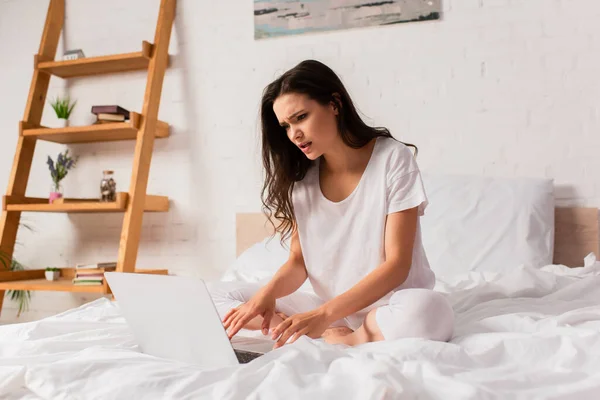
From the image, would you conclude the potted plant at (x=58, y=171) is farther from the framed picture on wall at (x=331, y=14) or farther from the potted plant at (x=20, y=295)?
the framed picture on wall at (x=331, y=14)

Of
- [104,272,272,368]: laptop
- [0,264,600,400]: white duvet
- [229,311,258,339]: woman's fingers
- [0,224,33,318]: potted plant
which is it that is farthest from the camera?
[0,224,33,318]: potted plant

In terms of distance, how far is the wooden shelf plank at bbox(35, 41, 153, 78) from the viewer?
2922mm

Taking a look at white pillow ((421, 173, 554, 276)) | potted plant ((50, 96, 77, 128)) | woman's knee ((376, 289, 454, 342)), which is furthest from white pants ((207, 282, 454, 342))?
potted plant ((50, 96, 77, 128))

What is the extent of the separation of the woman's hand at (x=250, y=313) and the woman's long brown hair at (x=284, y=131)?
0.75 feet

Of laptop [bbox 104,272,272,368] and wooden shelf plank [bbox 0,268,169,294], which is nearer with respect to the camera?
laptop [bbox 104,272,272,368]

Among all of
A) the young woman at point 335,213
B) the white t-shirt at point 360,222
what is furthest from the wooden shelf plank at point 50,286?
the white t-shirt at point 360,222

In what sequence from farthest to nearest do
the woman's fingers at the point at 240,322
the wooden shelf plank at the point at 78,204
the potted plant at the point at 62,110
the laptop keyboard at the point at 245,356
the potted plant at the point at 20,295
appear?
the potted plant at the point at 20,295 → the potted plant at the point at 62,110 → the wooden shelf plank at the point at 78,204 → the woman's fingers at the point at 240,322 → the laptop keyboard at the point at 245,356

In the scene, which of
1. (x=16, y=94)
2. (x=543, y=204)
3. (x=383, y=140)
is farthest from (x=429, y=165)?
(x=16, y=94)

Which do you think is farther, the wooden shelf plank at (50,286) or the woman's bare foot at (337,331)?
the wooden shelf plank at (50,286)

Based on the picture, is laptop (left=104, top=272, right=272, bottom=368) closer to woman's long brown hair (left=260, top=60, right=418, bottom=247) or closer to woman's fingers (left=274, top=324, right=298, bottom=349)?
woman's fingers (left=274, top=324, right=298, bottom=349)

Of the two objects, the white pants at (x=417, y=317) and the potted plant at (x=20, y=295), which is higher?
the white pants at (x=417, y=317)

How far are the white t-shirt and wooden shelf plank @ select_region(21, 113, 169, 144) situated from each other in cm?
152

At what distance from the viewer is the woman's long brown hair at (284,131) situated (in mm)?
1455

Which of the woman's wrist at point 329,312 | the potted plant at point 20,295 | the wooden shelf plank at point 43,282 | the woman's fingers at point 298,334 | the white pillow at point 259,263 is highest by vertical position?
the woman's wrist at point 329,312
